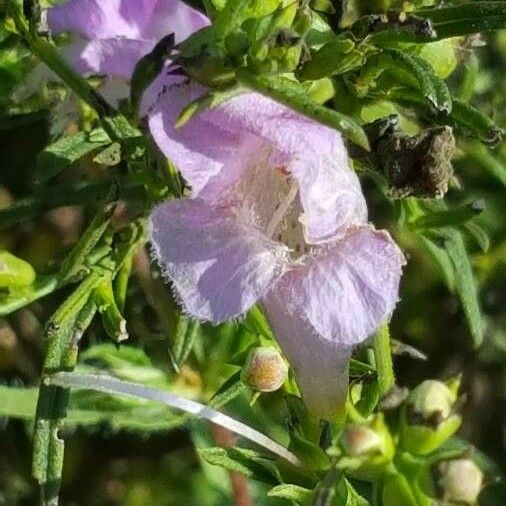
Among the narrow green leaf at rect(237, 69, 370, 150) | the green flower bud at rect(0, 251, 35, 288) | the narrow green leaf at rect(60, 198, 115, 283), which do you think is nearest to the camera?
the narrow green leaf at rect(237, 69, 370, 150)

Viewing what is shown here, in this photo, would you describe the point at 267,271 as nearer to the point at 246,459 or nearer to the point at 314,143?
the point at 314,143

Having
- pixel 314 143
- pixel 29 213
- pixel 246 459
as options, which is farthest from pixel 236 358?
pixel 314 143

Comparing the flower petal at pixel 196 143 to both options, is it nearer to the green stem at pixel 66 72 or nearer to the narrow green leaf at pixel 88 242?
the green stem at pixel 66 72

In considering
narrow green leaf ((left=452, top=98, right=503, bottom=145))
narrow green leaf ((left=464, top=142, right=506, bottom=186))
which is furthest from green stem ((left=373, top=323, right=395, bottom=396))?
narrow green leaf ((left=464, top=142, right=506, bottom=186))

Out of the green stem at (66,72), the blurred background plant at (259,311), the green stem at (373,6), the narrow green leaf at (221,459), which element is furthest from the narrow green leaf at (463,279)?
the green stem at (66,72)

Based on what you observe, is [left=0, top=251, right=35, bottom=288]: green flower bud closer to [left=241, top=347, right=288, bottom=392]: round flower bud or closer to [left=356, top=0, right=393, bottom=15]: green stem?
[left=241, top=347, right=288, bottom=392]: round flower bud

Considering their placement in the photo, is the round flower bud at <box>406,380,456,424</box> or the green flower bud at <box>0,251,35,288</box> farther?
the green flower bud at <box>0,251,35,288</box>

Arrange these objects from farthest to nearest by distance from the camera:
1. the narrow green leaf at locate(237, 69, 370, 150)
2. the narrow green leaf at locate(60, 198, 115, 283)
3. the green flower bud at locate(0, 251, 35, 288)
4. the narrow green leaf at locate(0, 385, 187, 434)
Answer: the narrow green leaf at locate(0, 385, 187, 434) < the green flower bud at locate(0, 251, 35, 288) < the narrow green leaf at locate(60, 198, 115, 283) < the narrow green leaf at locate(237, 69, 370, 150)
